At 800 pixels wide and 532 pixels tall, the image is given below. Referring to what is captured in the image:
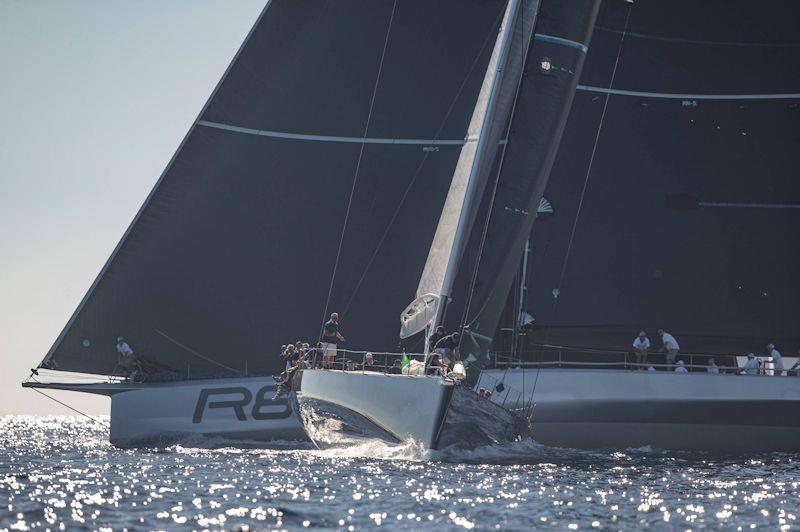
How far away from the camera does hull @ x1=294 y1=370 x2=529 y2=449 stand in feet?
60.9

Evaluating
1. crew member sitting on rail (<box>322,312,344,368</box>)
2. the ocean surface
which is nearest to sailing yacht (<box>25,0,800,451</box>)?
the ocean surface

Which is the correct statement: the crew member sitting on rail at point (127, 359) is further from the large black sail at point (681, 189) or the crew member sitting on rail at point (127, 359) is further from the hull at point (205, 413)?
the large black sail at point (681, 189)

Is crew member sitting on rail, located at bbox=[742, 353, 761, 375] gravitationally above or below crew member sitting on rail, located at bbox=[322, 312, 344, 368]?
above

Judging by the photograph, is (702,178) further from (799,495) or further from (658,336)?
(799,495)

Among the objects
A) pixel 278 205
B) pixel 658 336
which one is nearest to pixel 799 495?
pixel 658 336

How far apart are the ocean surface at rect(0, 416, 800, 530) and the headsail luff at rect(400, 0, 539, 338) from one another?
98.3 inches

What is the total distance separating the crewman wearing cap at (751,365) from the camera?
84.2 feet

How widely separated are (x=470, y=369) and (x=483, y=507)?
5698 millimetres

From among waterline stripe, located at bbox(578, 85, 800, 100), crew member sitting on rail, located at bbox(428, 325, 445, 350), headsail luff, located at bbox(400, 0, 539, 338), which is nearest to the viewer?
crew member sitting on rail, located at bbox(428, 325, 445, 350)

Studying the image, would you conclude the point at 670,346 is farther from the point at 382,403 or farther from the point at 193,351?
the point at 193,351

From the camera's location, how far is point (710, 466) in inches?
850

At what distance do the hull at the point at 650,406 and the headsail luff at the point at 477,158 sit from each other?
459cm

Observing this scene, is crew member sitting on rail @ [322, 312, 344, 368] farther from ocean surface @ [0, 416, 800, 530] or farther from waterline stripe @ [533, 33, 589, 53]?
waterline stripe @ [533, 33, 589, 53]

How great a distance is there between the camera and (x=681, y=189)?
2750cm
